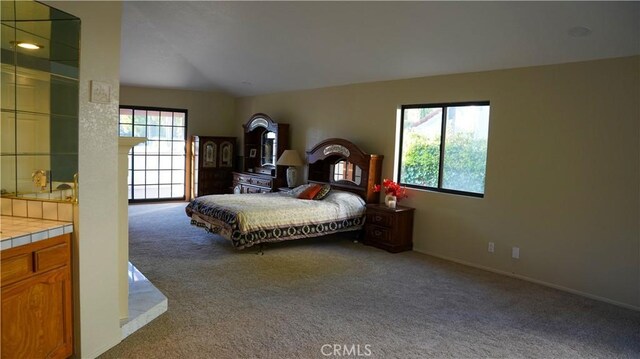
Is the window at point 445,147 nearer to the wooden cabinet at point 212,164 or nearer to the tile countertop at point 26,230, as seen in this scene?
the tile countertop at point 26,230

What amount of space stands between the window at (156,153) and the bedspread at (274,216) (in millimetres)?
3753

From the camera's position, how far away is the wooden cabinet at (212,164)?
9.34m

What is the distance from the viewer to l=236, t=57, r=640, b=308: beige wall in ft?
13.3

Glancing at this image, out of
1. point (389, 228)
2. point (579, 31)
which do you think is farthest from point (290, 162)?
point (579, 31)

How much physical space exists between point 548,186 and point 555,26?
1.61 metres

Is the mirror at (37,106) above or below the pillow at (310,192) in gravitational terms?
above

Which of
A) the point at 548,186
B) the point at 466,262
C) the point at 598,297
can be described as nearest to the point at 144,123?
the point at 466,262

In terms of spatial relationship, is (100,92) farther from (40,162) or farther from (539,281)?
(539,281)

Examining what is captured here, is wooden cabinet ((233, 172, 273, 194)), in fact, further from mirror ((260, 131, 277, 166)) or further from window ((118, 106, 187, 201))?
window ((118, 106, 187, 201))

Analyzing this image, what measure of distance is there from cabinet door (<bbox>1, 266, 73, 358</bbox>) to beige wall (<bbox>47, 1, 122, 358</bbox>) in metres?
0.08

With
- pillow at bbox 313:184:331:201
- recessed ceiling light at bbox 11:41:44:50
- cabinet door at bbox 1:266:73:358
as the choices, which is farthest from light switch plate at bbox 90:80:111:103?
pillow at bbox 313:184:331:201

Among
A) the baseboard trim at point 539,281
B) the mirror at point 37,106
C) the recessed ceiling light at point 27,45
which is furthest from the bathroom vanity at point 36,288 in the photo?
the baseboard trim at point 539,281

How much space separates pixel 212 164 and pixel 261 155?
3.85 ft

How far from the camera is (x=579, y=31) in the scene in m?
3.88
